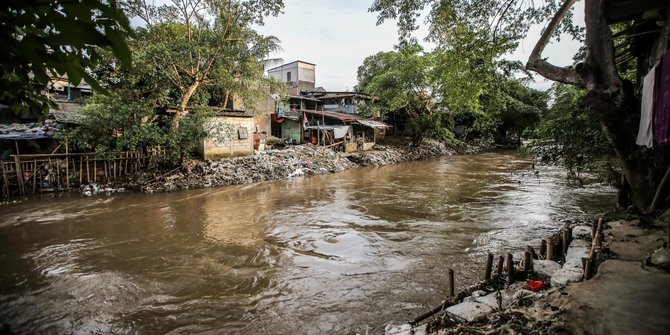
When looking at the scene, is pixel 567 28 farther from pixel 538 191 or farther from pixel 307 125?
pixel 307 125

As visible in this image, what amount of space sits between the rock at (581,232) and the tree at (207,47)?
15.4 metres

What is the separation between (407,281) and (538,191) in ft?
36.5

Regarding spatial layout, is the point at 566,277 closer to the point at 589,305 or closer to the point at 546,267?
the point at 546,267

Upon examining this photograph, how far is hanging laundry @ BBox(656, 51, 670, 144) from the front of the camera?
4.25m

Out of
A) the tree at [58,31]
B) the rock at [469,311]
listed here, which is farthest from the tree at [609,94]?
the tree at [58,31]

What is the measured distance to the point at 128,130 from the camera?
48.5ft

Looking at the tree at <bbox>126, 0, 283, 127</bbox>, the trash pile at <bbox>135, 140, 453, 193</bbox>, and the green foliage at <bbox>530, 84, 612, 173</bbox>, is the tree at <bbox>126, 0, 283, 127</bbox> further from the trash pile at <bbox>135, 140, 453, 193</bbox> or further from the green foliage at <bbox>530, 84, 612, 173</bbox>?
the green foliage at <bbox>530, 84, 612, 173</bbox>

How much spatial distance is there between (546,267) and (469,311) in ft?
7.06

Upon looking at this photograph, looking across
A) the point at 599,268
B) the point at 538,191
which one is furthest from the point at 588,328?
the point at 538,191

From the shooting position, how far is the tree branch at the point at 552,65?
5.96 m

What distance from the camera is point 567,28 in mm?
9594

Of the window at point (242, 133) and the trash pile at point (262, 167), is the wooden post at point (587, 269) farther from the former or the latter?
the window at point (242, 133)

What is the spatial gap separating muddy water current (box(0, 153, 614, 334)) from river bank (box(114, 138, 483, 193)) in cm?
127

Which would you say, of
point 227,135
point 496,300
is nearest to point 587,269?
point 496,300
